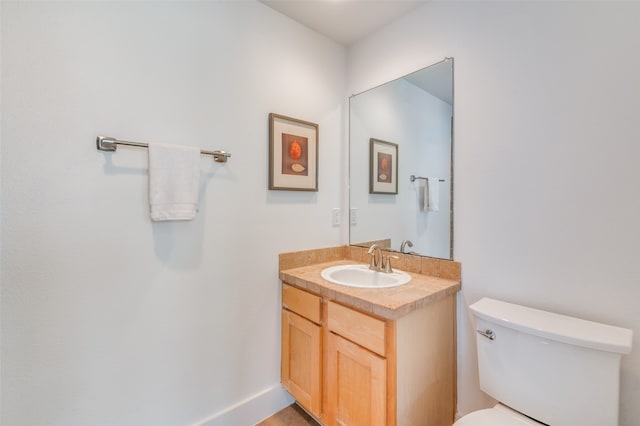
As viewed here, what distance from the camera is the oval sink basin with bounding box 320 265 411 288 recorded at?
64.2 inches

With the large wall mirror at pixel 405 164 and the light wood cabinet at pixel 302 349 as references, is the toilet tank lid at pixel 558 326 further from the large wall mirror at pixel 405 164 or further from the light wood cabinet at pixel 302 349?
the light wood cabinet at pixel 302 349

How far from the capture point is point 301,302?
1600 mm

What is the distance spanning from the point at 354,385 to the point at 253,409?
0.71 metres

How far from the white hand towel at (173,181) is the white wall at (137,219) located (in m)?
0.07

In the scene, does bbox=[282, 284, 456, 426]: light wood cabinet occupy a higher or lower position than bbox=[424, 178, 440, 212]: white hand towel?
lower

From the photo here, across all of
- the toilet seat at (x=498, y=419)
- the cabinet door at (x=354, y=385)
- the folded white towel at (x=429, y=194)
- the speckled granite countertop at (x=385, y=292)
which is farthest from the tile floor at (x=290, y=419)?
the folded white towel at (x=429, y=194)

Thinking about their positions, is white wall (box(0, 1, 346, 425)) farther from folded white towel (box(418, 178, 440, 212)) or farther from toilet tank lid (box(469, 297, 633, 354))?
toilet tank lid (box(469, 297, 633, 354))

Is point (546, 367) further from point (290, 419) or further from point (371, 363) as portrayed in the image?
point (290, 419)

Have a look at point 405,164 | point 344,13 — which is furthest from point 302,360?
point 344,13

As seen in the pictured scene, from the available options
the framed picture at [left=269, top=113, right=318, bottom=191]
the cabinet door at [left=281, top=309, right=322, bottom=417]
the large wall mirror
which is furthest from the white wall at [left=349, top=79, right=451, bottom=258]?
the cabinet door at [left=281, top=309, right=322, bottom=417]

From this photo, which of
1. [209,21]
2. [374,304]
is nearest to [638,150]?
[374,304]

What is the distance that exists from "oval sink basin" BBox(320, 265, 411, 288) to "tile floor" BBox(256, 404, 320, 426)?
83 centimetres

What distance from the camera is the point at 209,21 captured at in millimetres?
1454

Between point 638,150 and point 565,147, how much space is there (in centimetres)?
21
